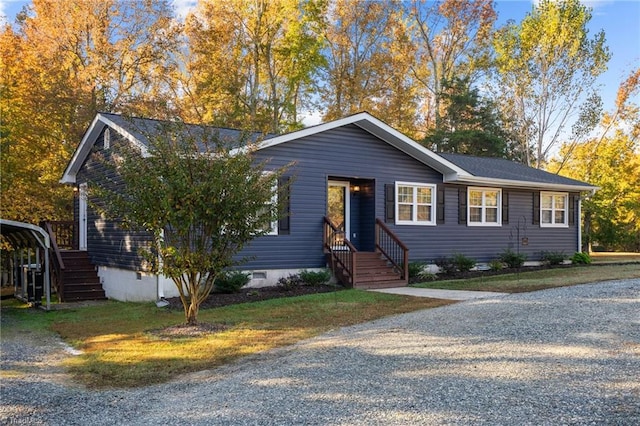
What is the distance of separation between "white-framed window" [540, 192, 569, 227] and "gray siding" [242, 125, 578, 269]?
66cm

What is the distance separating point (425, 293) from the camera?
11484 mm

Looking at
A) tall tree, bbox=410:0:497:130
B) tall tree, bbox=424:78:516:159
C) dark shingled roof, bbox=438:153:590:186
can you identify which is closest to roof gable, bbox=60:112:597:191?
dark shingled roof, bbox=438:153:590:186

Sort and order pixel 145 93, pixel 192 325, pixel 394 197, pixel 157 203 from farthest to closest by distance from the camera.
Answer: pixel 145 93 → pixel 394 197 → pixel 192 325 → pixel 157 203

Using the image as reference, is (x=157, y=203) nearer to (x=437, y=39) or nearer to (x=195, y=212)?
(x=195, y=212)

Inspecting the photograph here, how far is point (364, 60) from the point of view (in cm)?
2928

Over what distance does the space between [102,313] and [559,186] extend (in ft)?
48.8

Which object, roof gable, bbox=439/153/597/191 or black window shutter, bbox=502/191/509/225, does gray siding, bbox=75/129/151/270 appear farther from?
black window shutter, bbox=502/191/509/225

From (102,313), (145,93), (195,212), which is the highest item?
(145,93)

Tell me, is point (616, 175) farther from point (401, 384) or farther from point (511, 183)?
point (401, 384)

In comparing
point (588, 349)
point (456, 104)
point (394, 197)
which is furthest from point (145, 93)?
point (588, 349)

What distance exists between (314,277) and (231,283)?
2076 millimetres

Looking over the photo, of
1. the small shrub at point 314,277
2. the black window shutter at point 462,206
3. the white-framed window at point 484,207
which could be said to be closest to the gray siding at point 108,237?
the small shrub at point 314,277

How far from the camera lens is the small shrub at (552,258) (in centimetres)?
1786

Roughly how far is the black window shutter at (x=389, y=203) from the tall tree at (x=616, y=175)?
57.4 feet
